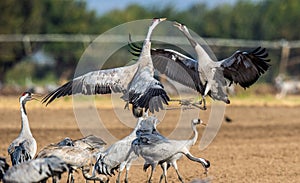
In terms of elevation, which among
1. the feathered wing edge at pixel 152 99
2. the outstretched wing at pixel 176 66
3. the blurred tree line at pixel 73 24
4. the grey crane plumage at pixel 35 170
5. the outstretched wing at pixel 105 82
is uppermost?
the blurred tree line at pixel 73 24

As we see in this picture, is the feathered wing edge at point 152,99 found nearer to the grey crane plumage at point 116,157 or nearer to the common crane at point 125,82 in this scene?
the common crane at point 125,82

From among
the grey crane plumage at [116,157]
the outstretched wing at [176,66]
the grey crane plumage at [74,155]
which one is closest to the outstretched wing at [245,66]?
the outstretched wing at [176,66]

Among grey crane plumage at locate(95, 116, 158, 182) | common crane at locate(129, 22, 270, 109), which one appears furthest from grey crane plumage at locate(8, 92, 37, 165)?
common crane at locate(129, 22, 270, 109)

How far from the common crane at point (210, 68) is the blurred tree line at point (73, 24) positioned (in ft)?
71.2

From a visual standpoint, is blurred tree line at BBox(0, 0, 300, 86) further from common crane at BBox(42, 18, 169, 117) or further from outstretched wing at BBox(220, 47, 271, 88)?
outstretched wing at BBox(220, 47, 271, 88)

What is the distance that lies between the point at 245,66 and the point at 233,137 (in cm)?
549

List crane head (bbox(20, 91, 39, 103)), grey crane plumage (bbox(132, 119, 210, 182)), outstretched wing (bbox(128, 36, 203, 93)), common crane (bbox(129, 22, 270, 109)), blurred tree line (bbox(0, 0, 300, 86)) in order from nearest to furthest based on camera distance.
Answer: grey crane plumage (bbox(132, 119, 210, 182)) → common crane (bbox(129, 22, 270, 109)) → crane head (bbox(20, 91, 39, 103)) → outstretched wing (bbox(128, 36, 203, 93)) → blurred tree line (bbox(0, 0, 300, 86))

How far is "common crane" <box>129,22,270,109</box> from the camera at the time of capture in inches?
445

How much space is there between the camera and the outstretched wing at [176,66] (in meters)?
12.4

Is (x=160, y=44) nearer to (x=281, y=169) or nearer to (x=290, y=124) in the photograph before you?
(x=290, y=124)

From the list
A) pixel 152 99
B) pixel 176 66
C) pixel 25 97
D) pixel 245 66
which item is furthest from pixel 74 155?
pixel 176 66

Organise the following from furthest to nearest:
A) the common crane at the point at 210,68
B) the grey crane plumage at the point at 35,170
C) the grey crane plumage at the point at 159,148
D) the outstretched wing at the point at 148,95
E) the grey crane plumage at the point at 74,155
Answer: the common crane at the point at 210,68 < the outstretched wing at the point at 148,95 < the grey crane plumage at the point at 159,148 < the grey crane plumage at the point at 74,155 < the grey crane plumage at the point at 35,170

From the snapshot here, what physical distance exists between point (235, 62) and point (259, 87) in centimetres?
2136

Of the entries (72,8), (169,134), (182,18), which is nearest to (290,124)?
(169,134)
